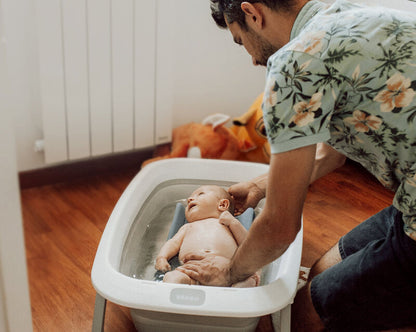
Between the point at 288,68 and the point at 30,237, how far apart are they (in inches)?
45.2

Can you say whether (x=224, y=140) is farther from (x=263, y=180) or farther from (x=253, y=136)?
(x=263, y=180)

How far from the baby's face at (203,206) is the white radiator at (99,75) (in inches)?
25.1

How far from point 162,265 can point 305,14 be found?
754 mm

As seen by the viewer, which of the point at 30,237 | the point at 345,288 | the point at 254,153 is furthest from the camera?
the point at 254,153

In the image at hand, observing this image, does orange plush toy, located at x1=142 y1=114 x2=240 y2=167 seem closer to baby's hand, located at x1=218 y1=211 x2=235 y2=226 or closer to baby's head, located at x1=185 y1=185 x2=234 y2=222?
baby's head, located at x1=185 y1=185 x2=234 y2=222

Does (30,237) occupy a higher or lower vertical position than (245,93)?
lower

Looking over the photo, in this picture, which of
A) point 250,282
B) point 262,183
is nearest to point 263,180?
point 262,183

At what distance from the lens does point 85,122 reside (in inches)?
76.1

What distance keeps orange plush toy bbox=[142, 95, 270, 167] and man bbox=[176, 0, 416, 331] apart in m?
0.90

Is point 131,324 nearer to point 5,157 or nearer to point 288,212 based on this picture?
point 288,212

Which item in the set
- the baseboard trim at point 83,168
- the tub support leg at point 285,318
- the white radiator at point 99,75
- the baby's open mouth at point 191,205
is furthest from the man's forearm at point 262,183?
the baseboard trim at point 83,168

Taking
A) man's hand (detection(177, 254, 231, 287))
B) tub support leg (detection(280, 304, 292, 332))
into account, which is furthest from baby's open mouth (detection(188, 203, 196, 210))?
tub support leg (detection(280, 304, 292, 332))

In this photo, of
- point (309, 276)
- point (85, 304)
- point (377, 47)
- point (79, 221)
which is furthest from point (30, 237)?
point (377, 47)

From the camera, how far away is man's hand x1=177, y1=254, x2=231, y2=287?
1.24 metres
